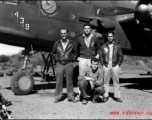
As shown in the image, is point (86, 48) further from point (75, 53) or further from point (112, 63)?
point (112, 63)

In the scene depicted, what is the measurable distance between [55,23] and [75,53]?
7.54ft

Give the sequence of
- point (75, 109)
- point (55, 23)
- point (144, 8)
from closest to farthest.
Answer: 1. point (75, 109)
2. point (144, 8)
3. point (55, 23)

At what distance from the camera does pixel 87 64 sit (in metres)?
A: 6.85

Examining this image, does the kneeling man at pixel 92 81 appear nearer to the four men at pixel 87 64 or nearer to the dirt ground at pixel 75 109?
the four men at pixel 87 64

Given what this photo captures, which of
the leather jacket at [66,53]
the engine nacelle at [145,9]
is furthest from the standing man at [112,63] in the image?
the engine nacelle at [145,9]

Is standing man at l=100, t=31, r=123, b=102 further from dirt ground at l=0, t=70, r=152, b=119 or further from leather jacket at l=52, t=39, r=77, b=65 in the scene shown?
leather jacket at l=52, t=39, r=77, b=65

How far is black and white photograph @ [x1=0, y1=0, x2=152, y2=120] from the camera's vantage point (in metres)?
5.93

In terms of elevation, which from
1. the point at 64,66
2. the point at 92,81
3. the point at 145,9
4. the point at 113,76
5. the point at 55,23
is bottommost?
the point at 92,81

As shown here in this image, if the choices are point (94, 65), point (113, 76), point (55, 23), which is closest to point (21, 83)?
point (94, 65)

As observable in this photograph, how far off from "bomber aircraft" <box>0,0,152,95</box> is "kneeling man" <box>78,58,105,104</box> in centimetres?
202

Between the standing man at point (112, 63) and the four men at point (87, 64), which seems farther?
the standing man at point (112, 63)

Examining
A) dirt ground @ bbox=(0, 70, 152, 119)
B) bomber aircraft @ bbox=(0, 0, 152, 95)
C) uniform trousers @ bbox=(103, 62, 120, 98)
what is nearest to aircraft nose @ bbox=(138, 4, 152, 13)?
bomber aircraft @ bbox=(0, 0, 152, 95)

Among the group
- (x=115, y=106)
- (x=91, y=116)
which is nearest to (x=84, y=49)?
(x=115, y=106)

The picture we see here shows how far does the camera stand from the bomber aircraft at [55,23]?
7.72 m
